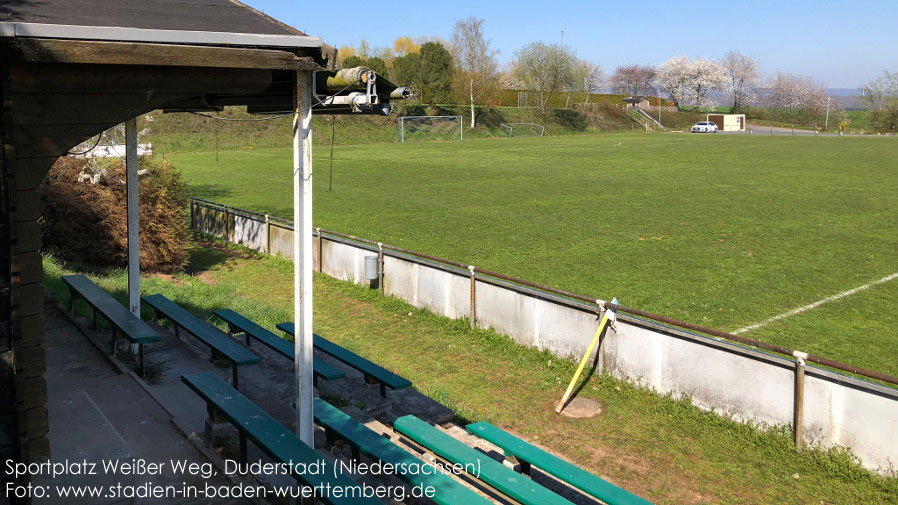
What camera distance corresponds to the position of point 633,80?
5221 inches

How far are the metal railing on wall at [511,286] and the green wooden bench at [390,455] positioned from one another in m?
3.70

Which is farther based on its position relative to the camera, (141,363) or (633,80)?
(633,80)

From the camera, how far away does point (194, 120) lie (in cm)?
5222

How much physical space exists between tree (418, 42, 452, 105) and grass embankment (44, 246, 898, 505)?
2355 inches

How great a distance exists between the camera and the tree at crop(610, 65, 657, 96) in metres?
131

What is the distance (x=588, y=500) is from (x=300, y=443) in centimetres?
249

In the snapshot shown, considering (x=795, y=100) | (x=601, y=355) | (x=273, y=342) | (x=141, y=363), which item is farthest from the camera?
(x=795, y=100)

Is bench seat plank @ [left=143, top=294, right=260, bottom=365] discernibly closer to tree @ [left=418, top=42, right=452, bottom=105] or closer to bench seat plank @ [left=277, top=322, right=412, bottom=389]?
bench seat plank @ [left=277, top=322, right=412, bottom=389]

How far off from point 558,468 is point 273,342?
4017mm

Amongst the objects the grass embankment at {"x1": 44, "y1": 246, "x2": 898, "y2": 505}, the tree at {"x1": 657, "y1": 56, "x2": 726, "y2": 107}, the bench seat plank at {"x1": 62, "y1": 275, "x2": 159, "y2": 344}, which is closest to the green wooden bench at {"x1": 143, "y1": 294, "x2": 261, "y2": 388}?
the bench seat plank at {"x1": 62, "y1": 275, "x2": 159, "y2": 344}

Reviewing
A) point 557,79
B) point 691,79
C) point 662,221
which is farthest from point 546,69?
point 662,221

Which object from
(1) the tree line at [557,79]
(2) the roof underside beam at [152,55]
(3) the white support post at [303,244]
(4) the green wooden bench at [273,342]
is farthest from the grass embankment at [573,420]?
(1) the tree line at [557,79]

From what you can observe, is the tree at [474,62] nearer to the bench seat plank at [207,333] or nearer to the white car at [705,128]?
the white car at [705,128]

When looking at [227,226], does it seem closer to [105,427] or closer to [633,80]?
[105,427]
